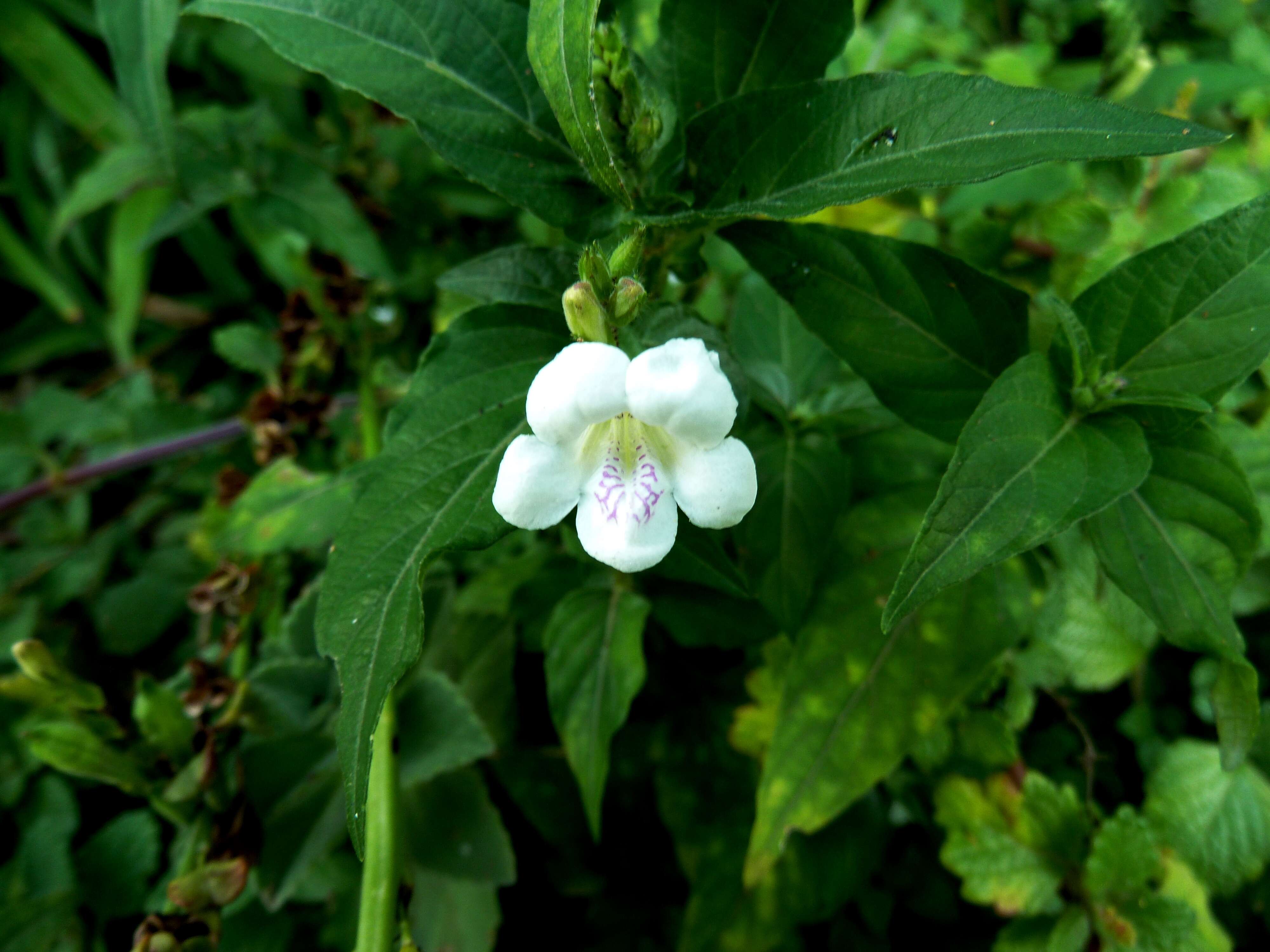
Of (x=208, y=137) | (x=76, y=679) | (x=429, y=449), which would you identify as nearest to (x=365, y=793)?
(x=429, y=449)

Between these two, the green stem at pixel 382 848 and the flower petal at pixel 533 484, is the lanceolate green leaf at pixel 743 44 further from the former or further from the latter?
the green stem at pixel 382 848

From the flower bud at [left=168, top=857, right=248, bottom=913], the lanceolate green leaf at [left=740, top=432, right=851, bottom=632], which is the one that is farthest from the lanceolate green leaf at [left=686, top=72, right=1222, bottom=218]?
the flower bud at [left=168, top=857, right=248, bottom=913]

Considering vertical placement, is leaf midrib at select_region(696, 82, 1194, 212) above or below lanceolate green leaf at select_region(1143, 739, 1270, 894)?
above

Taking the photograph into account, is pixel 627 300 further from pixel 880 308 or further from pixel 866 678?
pixel 866 678

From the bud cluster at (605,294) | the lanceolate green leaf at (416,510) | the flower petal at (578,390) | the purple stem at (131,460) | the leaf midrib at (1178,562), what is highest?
the bud cluster at (605,294)

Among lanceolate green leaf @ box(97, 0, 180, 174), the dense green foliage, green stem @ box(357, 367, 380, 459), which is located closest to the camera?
the dense green foliage

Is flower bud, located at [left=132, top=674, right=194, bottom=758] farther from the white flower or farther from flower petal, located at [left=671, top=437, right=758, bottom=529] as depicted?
flower petal, located at [left=671, top=437, right=758, bottom=529]

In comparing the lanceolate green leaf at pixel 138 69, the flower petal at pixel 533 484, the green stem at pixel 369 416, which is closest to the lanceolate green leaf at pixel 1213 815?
the flower petal at pixel 533 484
